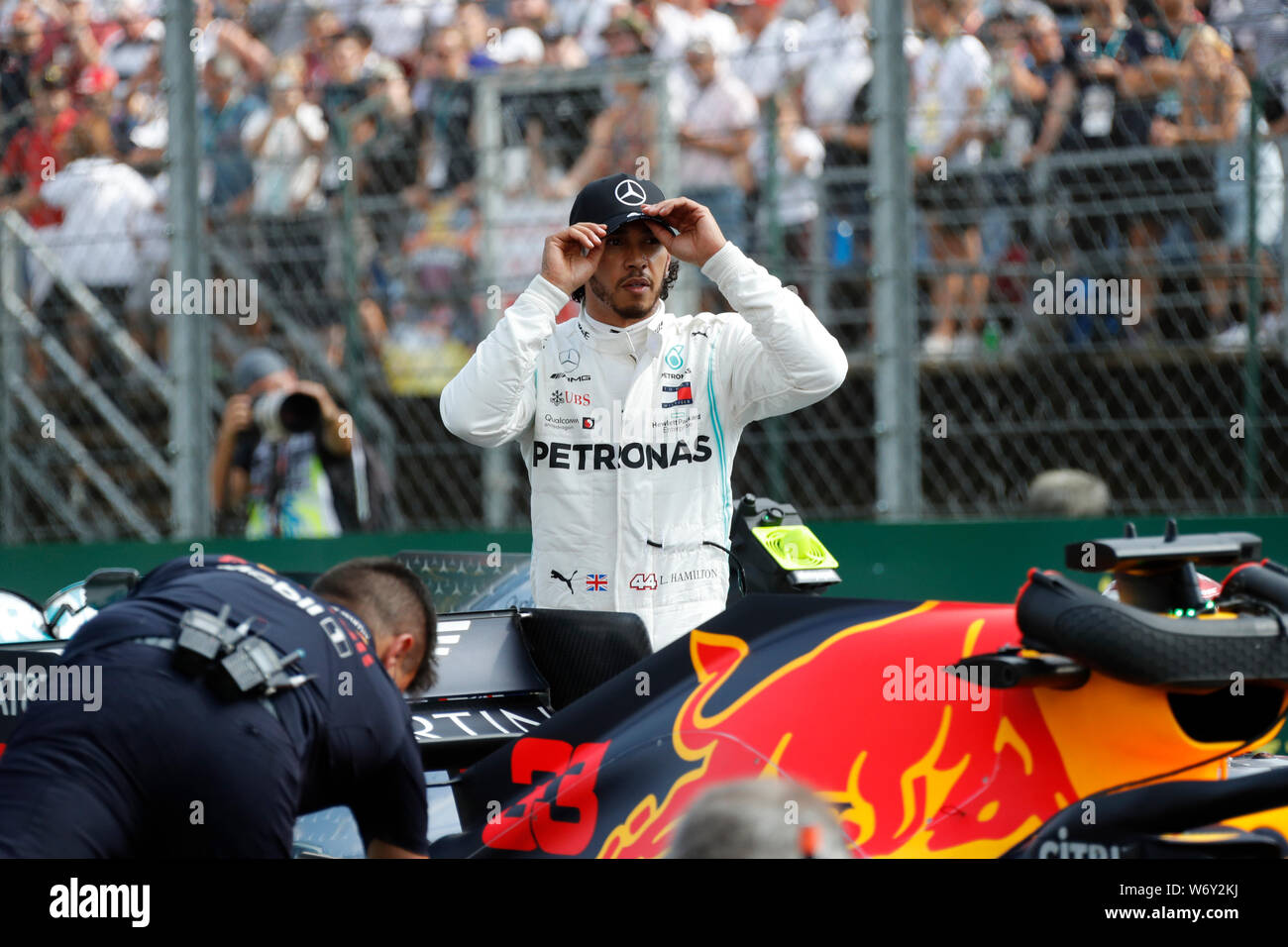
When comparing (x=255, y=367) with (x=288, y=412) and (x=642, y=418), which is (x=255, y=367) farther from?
(x=642, y=418)

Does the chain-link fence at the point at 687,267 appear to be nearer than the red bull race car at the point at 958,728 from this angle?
No

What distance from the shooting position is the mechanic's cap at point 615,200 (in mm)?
4035

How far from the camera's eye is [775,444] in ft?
20.5

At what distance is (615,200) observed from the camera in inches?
160

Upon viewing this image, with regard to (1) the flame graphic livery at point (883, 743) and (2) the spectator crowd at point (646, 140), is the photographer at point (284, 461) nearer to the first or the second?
(2) the spectator crowd at point (646, 140)

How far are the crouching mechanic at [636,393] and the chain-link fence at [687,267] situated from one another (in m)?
1.74

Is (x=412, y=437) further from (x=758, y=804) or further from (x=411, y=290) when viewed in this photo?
(x=758, y=804)

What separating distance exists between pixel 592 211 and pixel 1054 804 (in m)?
2.09

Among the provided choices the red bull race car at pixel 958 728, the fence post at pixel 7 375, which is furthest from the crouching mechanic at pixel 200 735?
the fence post at pixel 7 375

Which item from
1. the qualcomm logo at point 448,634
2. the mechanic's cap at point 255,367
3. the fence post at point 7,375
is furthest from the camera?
the fence post at point 7,375

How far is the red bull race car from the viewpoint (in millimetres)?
2471

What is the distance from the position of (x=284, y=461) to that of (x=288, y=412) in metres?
0.34

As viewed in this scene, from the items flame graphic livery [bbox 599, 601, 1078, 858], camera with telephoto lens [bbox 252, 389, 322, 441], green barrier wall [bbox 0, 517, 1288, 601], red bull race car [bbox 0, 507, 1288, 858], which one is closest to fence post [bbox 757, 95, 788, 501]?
green barrier wall [bbox 0, 517, 1288, 601]

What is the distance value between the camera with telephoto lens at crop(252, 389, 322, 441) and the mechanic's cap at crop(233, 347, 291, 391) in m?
0.22
